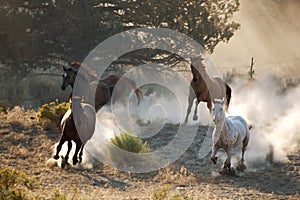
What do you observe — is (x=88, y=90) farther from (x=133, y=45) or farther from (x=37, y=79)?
(x=37, y=79)

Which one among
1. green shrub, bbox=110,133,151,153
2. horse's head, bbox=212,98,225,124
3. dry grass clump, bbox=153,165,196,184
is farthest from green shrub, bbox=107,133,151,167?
horse's head, bbox=212,98,225,124

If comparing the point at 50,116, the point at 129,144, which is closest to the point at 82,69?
the point at 129,144

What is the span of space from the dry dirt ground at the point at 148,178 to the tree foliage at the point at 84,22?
32.5 feet

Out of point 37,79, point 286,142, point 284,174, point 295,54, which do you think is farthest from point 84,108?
point 295,54

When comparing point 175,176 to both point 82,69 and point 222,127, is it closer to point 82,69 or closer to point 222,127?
point 222,127

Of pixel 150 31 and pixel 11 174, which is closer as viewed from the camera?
pixel 11 174

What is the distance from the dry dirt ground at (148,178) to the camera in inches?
409

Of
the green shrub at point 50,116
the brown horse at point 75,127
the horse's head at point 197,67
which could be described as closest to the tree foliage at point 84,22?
the horse's head at point 197,67

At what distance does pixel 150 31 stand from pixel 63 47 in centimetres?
416

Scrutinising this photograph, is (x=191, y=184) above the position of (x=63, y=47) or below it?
below

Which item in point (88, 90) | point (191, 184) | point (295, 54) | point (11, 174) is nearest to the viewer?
point (11, 174)

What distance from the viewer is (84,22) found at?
2392cm

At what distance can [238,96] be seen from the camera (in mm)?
23328

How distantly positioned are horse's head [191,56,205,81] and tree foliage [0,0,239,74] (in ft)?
28.0
